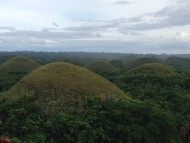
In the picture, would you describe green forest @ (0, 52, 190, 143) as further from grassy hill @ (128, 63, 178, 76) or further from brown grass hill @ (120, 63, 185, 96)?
grassy hill @ (128, 63, 178, 76)

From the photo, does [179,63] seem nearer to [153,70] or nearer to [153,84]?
[153,70]

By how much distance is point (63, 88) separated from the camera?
2923 centimetres

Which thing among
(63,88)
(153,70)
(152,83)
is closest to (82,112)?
(63,88)

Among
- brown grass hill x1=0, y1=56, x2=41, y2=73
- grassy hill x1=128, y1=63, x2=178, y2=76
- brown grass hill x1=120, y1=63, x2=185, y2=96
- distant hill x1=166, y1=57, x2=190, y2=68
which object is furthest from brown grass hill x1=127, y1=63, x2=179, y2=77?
distant hill x1=166, y1=57, x2=190, y2=68

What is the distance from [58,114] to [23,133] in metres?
2.69

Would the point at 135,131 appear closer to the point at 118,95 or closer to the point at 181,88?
the point at 118,95

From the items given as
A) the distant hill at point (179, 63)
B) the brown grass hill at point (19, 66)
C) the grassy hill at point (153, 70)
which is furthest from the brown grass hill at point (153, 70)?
the distant hill at point (179, 63)

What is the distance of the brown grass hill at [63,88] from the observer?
27.4 meters

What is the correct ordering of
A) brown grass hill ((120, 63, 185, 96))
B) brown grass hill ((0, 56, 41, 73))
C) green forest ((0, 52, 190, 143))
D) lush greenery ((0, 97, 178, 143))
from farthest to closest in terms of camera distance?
1. brown grass hill ((0, 56, 41, 73))
2. brown grass hill ((120, 63, 185, 96))
3. green forest ((0, 52, 190, 143))
4. lush greenery ((0, 97, 178, 143))

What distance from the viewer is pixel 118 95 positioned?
30312mm

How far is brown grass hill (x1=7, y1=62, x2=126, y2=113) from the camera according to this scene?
2742 cm

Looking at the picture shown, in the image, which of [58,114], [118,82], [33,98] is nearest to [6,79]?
[118,82]

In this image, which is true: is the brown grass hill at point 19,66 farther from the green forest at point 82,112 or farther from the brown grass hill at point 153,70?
the green forest at point 82,112

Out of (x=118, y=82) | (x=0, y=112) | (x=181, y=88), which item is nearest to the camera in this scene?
(x=0, y=112)
